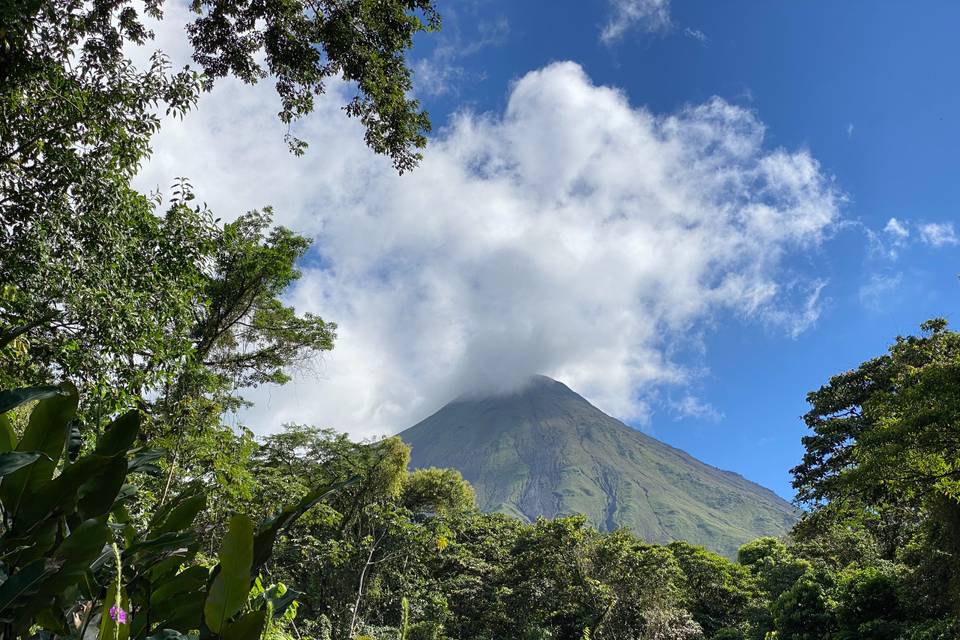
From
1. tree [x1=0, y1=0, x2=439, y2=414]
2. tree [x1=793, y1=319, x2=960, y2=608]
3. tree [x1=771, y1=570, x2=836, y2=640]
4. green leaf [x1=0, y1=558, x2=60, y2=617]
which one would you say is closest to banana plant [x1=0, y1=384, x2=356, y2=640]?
green leaf [x1=0, y1=558, x2=60, y2=617]

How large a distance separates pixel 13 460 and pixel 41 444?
18 cm

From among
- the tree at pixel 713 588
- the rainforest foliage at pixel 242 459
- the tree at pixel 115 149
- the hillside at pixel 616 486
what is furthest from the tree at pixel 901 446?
the hillside at pixel 616 486

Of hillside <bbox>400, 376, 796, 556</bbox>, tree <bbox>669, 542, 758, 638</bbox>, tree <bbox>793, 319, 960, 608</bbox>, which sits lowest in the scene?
tree <bbox>669, 542, 758, 638</bbox>

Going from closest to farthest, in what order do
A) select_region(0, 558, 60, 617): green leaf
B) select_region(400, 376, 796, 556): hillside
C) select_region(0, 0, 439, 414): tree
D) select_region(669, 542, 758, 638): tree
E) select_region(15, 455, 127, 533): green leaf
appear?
select_region(0, 558, 60, 617): green leaf → select_region(15, 455, 127, 533): green leaf → select_region(0, 0, 439, 414): tree → select_region(669, 542, 758, 638): tree → select_region(400, 376, 796, 556): hillside

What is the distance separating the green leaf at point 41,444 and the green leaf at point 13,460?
7 cm

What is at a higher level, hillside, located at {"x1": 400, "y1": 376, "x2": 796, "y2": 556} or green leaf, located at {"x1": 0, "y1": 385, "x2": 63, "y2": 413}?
hillside, located at {"x1": 400, "y1": 376, "x2": 796, "y2": 556}

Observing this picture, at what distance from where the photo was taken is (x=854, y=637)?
32.3 ft

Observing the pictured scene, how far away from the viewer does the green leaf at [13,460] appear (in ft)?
1.85

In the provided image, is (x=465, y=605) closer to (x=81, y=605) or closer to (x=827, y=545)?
(x=827, y=545)

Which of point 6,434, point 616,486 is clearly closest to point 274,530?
point 6,434

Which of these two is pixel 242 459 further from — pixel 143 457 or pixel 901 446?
pixel 901 446

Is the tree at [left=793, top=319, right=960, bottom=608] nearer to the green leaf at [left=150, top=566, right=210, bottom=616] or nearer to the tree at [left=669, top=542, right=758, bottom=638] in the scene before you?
the tree at [left=669, top=542, right=758, bottom=638]

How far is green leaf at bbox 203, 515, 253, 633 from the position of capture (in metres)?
0.62

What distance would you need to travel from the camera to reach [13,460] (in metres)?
0.58
